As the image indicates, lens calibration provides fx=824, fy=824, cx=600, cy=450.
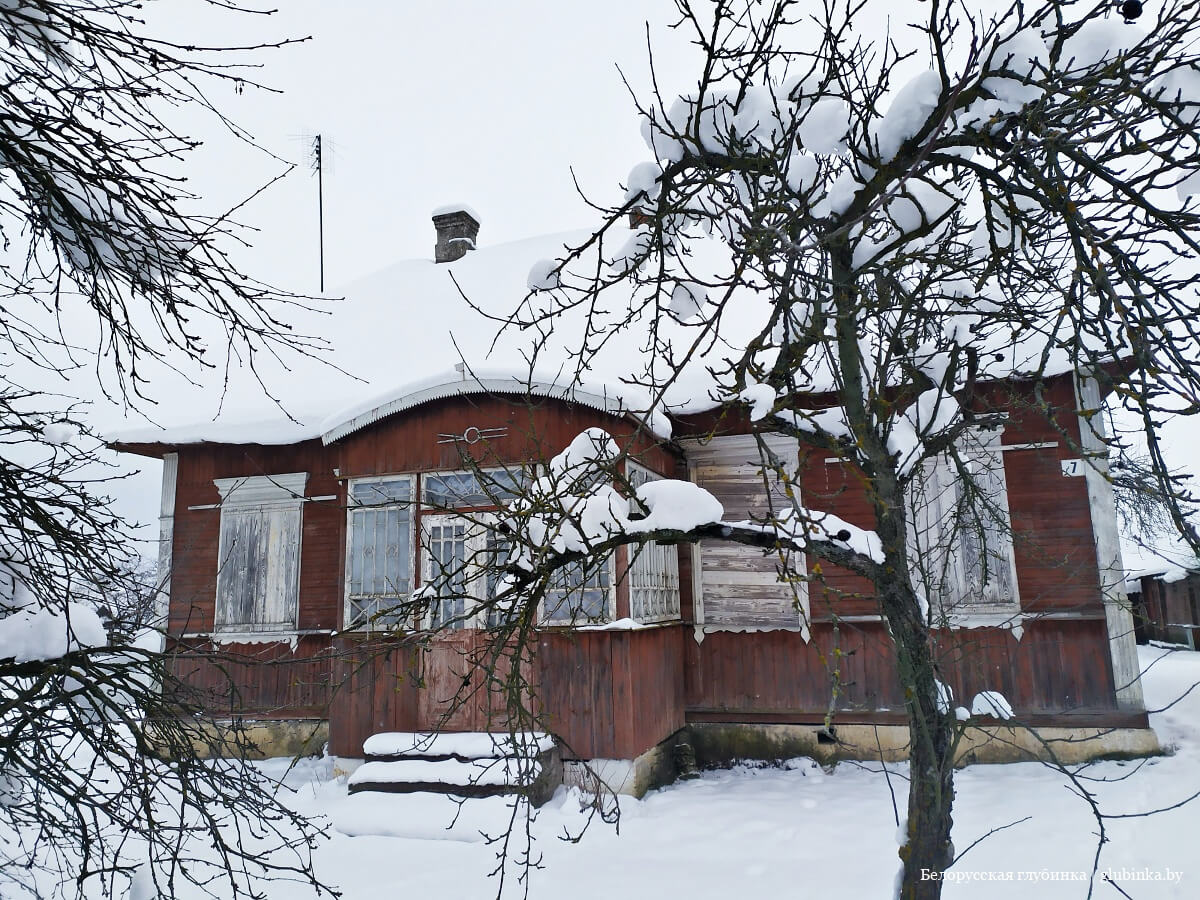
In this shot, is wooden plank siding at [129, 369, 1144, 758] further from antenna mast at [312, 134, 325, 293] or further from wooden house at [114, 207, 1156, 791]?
antenna mast at [312, 134, 325, 293]

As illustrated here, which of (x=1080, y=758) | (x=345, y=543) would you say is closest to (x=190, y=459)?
(x=345, y=543)

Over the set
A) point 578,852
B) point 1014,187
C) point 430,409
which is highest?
point 430,409

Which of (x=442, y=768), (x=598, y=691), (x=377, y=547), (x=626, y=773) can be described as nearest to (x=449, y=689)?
(x=442, y=768)

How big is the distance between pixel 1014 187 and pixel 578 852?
18.2 feet

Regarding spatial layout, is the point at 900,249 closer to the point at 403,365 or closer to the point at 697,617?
the point at 697,617

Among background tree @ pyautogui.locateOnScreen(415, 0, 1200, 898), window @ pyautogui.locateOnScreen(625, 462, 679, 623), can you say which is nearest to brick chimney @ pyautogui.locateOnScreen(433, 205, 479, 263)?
window @ pyautogui.locateOnScreen(625, 462, 679, 623)

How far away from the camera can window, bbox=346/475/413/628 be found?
8.23m

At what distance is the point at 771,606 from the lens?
899 centimetres

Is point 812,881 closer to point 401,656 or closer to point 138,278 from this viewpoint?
point 401,656

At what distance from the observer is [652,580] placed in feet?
27.2

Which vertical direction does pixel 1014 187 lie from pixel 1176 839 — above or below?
above

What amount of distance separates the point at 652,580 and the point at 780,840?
2701 mm

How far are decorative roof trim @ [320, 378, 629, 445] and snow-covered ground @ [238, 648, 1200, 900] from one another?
3420mm

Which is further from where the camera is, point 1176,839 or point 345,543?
point 345,543
